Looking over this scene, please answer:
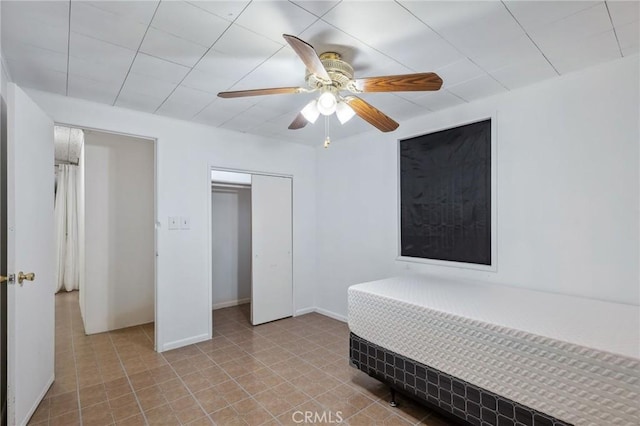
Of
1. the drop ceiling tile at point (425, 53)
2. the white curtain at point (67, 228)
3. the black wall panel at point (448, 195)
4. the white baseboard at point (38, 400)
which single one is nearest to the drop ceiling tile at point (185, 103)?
the drop ceiling tile at point (425, 53)

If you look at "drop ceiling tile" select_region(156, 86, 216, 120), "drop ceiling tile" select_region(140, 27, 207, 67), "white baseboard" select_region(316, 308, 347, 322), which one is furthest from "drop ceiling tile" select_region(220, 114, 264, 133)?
"white baseboard" select_region(316, 308, 347, 322)

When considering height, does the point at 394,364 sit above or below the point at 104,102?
below

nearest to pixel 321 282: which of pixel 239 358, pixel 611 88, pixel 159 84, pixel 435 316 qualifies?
pixel 239 358

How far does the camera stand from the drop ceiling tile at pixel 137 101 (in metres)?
2.72

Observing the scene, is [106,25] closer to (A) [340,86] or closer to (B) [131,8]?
(B) [131,8]

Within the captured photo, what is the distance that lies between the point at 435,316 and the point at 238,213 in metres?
3.77

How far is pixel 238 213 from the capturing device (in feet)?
16.6

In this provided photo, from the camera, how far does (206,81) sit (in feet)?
8.06

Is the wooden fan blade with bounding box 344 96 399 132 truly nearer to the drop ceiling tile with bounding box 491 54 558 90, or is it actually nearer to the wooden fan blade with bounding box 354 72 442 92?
the wooden fan blade with bounding box 354 72 442 92

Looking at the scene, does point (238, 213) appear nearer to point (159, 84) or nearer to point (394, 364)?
point (159, 84)

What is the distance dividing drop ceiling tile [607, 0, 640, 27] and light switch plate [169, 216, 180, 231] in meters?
3.72

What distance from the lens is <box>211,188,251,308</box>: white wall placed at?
486 centimetres

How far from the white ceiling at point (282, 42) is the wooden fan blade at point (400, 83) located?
273mm

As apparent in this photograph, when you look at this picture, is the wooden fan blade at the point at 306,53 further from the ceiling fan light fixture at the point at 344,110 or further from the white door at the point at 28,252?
the white door at the point at 28,252
